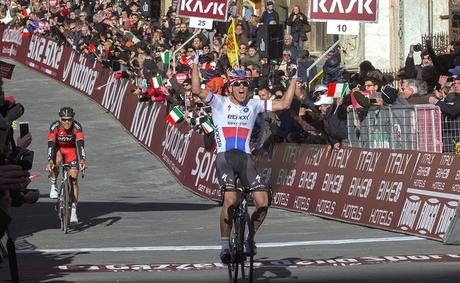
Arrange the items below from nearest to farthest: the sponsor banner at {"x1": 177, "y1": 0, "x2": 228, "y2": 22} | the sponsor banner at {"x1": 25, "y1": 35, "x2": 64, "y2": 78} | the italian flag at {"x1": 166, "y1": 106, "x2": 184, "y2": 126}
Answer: the sponsor banner at {"x1": 177, "y1": 0, "x2": 228, "y2": 22} < the italian flag at {"x1": 166, "y1": 106, "x2": 184, "y2": 126} < the sponsor banner at {"x1": 25, "y1": 35, "x2": 64, "y2": 78}

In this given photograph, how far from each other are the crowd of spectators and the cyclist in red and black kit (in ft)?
8.51

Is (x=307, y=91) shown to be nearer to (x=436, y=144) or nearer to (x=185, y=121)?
(x=185, y=121)

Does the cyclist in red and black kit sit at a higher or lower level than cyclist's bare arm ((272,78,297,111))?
lower

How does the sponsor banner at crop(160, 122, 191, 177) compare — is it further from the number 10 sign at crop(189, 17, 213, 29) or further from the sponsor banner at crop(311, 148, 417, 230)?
the sponsor banner at crop(311, 148, 417, 230)

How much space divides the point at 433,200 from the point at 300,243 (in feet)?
5.76

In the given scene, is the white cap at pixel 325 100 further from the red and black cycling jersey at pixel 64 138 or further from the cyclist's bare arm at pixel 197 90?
the cyclist's bare arm at pixel 197 90

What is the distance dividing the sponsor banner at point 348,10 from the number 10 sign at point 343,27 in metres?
0.06

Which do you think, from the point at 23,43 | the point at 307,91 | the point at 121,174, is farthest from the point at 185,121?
the point at 23,43

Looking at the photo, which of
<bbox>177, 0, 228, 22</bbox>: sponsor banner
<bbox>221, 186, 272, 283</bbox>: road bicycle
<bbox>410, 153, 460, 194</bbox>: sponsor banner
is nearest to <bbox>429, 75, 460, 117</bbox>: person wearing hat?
<bbox>410, 153, 460, 194</bbox>: sponsor banner

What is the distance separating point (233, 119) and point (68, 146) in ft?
24.3

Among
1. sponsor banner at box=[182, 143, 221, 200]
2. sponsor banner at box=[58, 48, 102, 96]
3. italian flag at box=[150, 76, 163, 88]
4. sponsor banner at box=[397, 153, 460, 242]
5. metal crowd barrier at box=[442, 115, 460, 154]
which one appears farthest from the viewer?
sponsor banner at box=[58, 48, 102, 96]

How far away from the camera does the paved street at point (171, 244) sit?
49.8ft

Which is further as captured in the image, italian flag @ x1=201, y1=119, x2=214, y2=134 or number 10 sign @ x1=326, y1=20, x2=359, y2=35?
italian flag @ x1=201, y1=119, x2=214, y2=134

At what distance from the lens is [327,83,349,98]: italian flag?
2245 centimetres
